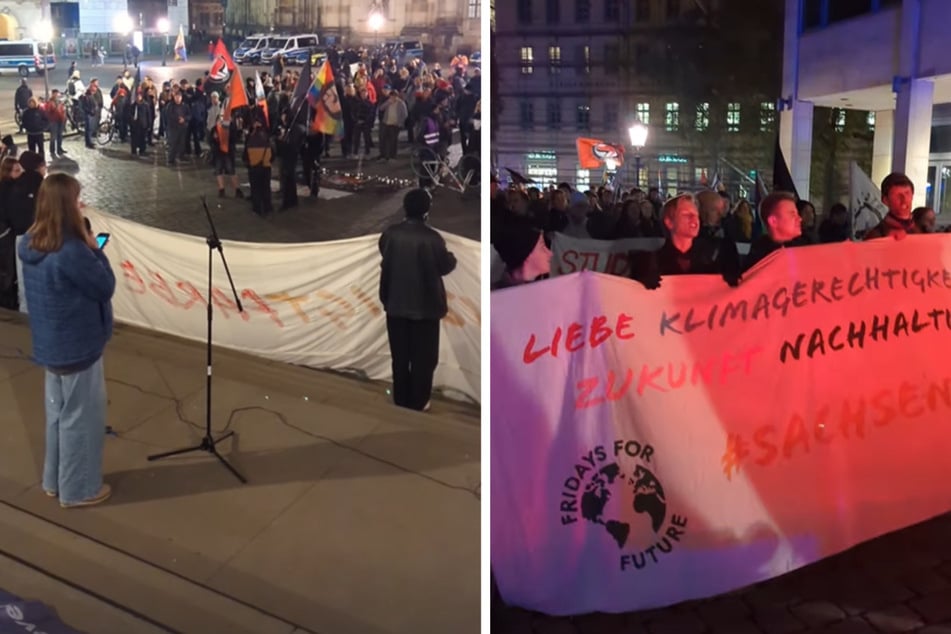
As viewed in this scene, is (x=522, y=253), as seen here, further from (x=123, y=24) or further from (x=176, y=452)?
(x=123, y=24)

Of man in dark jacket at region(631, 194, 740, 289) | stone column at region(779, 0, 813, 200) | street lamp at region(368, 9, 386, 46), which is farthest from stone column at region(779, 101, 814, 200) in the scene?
street lamp at region(368, 9, 386, 46)

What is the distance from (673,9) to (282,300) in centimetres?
730

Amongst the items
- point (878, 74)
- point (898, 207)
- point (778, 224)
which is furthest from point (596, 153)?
point (778, 224)

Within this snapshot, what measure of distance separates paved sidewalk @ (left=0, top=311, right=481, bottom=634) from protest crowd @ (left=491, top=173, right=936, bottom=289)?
0.95m

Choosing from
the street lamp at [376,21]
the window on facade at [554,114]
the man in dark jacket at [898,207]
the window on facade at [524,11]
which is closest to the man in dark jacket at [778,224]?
the man in dark jacket at [898,207]

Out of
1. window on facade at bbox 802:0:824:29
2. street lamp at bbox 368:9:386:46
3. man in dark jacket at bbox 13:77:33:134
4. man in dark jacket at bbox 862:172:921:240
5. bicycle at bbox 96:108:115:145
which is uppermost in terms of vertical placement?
window on facade at bbox 802:0:824:29

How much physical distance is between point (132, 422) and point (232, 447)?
A: 1.04ft

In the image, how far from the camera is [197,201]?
7.49 feet

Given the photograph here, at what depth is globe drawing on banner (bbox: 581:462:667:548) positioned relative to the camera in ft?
7.98

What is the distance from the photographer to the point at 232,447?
2.37 metres

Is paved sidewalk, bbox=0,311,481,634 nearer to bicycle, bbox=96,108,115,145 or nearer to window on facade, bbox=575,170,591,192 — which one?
bicycle, bbox=96,108,115,145

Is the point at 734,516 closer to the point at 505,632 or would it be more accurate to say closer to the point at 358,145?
the point at 505,632

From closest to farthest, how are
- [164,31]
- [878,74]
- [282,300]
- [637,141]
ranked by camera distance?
1. [164,31]
2. [282,300]
3. [878,74]
4. [637,141]

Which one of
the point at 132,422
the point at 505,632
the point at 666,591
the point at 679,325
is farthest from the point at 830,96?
the point at 132,422
